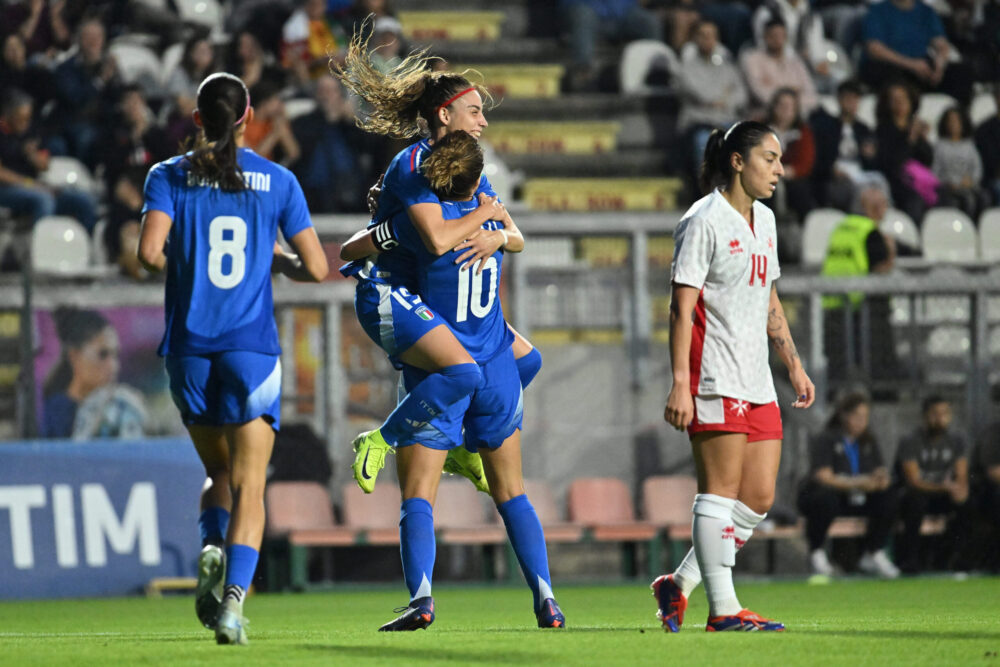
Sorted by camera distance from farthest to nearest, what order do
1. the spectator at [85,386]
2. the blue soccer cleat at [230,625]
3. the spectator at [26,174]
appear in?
the spectator at [26,174] → the spectator at [85,386] → the blue soccer cleat at [230,625]

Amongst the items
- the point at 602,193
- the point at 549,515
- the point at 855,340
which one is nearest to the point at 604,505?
the point at 549,515

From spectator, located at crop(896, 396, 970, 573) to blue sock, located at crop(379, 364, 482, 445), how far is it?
305 inches

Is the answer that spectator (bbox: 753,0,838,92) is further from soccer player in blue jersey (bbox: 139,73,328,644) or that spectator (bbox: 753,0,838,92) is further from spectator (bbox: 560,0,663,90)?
soccer player in blue jersey (bbox: 139,73,328,644)

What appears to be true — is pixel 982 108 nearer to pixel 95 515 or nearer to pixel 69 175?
pixel 69 175

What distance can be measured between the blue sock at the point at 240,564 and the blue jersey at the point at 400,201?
48.7 inches

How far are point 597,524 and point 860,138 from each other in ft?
21.2

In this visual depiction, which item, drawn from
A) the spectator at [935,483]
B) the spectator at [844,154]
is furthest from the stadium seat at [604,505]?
the spectator at [844,154]

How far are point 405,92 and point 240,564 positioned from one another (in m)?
2.02

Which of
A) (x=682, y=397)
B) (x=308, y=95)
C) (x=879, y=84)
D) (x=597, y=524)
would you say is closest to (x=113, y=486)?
(x=597, y=524)

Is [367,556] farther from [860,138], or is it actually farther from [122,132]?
[860,138]

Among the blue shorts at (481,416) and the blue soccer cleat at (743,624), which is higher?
the blue shorts at (481,416)

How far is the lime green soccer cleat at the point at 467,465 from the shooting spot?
6.43 meters

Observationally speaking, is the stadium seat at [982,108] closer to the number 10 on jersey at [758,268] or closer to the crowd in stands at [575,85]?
the crowd in stands at [575,85]

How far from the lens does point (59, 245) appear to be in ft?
45.6
